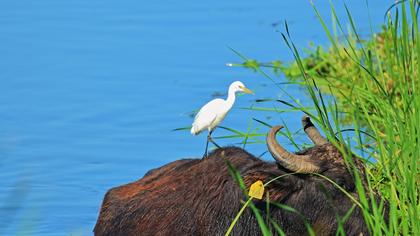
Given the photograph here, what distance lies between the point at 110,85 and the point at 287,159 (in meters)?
6.60

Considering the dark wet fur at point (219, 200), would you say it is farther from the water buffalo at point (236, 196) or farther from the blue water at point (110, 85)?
the blue water at point (110, 85)

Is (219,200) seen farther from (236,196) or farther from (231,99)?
(231,99)

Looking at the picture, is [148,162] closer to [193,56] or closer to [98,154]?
[98,154]

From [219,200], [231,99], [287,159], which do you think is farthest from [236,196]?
[231,99]

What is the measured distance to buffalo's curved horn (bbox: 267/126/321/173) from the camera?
6930 millimetres

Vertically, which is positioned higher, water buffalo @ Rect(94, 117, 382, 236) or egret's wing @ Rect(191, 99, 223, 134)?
egret's wing @ Rect(191, 99, 223, 134)

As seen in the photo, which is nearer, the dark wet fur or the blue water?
the dark wet fur

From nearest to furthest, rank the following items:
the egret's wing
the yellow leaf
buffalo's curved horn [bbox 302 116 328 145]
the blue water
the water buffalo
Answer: the yellow leaf, the water buffalo, buffalo's curved horn [bbox 302 116 328 145], the egret's wing, the blue water

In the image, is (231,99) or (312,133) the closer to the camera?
(312,133)

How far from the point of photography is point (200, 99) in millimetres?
12977

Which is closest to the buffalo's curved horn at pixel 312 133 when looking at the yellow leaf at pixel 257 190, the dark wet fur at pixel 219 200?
the dark wet fur at pixel 219 200

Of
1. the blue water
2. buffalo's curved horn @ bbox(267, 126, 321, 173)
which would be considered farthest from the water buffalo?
the blue water

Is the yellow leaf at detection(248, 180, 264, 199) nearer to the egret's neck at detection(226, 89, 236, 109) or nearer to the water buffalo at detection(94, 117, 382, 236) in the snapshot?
the water buffalo at detection(94, 117, 382, 236)

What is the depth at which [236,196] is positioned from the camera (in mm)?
7281
